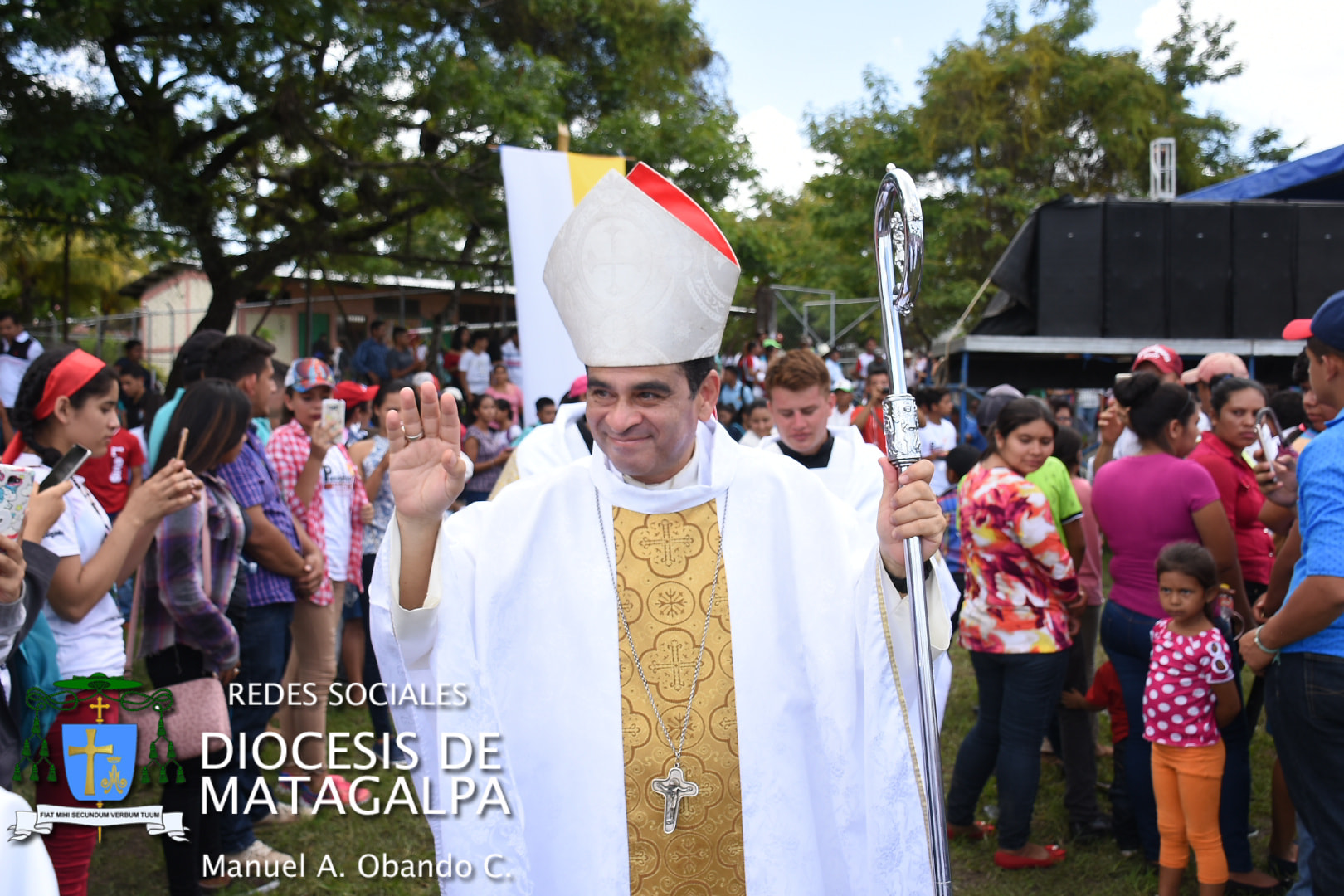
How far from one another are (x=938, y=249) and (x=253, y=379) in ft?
57.6

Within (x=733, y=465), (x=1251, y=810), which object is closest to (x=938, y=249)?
(x=1251, y=810)

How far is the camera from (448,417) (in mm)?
2133

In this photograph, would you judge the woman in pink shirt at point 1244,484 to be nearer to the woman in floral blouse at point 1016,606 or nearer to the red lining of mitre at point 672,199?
the woman in floral blouse at point 1016,606

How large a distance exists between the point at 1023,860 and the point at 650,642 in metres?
2.69

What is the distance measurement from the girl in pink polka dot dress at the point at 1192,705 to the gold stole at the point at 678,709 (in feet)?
6.84

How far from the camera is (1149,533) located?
4086 mm

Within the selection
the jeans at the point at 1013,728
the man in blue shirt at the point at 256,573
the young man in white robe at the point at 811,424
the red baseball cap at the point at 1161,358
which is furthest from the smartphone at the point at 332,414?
the red baseball cap at the point at 1161,358

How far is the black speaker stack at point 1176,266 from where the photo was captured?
9.49m

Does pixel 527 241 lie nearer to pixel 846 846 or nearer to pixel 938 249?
pixel 846 846

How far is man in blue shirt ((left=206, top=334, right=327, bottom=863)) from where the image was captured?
4.05 metres

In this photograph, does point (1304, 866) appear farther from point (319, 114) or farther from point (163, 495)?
point (319, 114)

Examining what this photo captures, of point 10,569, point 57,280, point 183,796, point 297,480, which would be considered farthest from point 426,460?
point 57,280

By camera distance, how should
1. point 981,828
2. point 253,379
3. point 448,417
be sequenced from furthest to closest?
point 981,828
point 253,379
point 448,417

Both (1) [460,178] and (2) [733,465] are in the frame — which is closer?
(2) [733,465]
